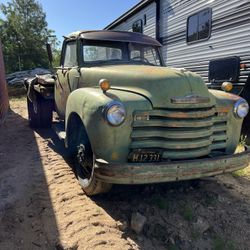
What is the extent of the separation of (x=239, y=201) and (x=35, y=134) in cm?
496

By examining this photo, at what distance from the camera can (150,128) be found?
3.50 metres

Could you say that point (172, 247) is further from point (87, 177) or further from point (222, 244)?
point (87, 177)

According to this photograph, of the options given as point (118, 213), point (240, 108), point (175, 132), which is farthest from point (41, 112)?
point (240, 108)

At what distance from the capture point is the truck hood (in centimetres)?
359

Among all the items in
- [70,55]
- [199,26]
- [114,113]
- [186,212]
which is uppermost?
[199,26]

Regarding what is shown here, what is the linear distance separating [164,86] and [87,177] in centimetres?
155

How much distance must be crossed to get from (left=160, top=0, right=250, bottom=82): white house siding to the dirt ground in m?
3.56

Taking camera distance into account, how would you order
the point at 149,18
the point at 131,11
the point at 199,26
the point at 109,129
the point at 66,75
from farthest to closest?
the point at 131,11
the point at 149,18
the point at 199,26
the point at 66,75
the point at 109,129

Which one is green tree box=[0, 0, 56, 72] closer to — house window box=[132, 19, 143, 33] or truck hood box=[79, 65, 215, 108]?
house window box=[132, 19, 143, 33]

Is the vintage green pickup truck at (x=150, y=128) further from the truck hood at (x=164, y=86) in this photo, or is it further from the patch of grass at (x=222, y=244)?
the patch of grass at (x=222, y=244)

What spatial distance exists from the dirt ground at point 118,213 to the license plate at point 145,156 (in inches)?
27.8

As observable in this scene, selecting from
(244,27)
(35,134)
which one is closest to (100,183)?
(35,134)

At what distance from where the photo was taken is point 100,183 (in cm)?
371

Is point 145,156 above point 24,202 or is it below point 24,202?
above
